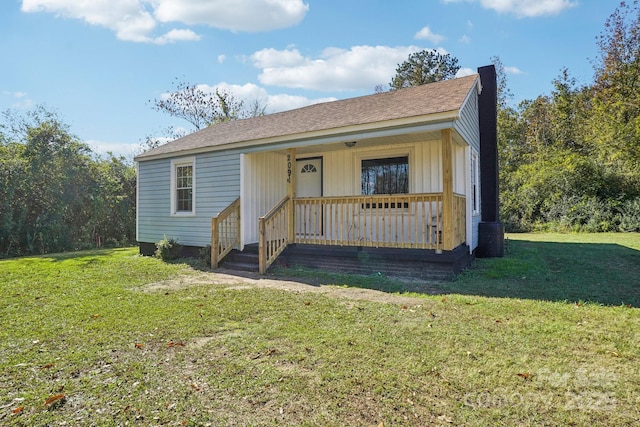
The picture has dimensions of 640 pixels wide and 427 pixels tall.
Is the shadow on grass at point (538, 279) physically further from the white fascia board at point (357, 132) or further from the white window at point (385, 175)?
the white fascia board at point (357, 132)

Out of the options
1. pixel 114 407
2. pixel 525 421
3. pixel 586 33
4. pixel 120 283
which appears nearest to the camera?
pixel 525 421

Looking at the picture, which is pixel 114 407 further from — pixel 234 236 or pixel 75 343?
pixel 234 236

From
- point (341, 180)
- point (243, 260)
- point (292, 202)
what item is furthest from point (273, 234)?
point (341, 180)

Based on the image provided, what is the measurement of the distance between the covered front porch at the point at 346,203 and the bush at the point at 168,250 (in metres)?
1.60

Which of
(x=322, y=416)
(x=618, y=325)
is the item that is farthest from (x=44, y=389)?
(x=618, y=325)

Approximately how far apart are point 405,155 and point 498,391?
21.5ft

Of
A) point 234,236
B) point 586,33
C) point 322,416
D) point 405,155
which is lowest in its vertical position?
point 322,416

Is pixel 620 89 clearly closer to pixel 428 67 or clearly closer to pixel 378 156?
pixel 428 67

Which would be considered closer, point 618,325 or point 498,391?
point 498,391

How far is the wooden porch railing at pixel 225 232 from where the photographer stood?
812 centimetres

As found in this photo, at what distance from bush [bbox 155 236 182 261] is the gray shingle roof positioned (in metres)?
2.44

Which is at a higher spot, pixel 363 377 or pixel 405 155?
pixel 405 155

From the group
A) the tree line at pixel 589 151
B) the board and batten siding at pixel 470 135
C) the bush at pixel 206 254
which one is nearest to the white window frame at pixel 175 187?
the bush at pixel 206 254

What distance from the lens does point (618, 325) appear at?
153 inches
